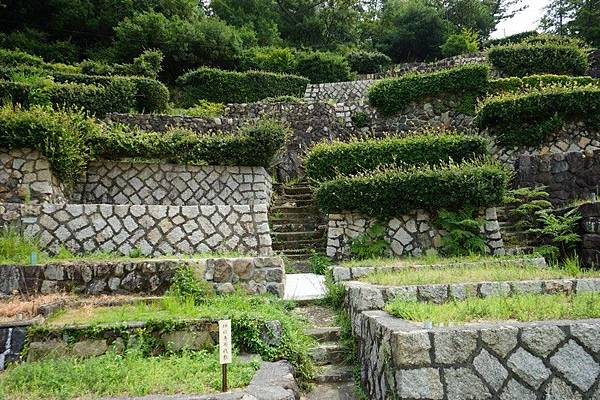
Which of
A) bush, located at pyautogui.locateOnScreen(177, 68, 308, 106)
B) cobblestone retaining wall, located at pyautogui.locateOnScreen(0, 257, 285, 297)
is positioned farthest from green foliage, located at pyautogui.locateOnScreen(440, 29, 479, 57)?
cobblestone retaining wall, located at pyautogui.locateOnScreen(0, 257, 285, 297)

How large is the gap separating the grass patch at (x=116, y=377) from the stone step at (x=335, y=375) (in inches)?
31.9

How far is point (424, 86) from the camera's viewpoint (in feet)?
47.8

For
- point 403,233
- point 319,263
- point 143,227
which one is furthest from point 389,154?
point 143,227

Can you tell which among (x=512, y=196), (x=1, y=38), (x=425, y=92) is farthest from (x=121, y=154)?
(x=1, y=38)

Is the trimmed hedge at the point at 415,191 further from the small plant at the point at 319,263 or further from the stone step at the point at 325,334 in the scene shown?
the stone step at the point at 325,334

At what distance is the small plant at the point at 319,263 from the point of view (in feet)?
26.9

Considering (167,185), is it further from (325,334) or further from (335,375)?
(335,375)

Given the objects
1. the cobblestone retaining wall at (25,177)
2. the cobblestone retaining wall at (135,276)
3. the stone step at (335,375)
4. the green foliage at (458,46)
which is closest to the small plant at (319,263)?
the cobblestone retaining wall at (135,276)

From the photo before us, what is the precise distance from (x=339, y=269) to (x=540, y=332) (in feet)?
13.2

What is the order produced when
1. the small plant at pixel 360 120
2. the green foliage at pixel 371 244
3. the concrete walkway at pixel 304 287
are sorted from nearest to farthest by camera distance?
the concrete walkway at pixel 304 287
the green foliage at pixel 371 244
the small plant at pixel 360 120

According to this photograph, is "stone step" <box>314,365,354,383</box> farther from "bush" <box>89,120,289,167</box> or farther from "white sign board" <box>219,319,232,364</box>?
"bush" <box>89,120,289,167</box>

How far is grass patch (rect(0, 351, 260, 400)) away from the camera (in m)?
3.45

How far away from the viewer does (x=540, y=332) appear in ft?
9.87

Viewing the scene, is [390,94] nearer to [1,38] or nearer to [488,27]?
[1,38]
